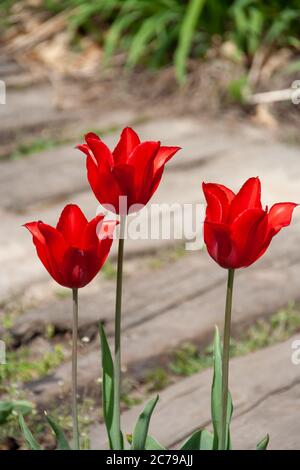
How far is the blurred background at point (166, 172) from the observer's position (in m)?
2.73

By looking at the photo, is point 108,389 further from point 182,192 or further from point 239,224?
point 182,192

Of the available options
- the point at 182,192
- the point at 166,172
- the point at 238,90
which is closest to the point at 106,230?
the point at 182,192

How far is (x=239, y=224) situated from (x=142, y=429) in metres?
0.41

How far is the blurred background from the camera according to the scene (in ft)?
8.97

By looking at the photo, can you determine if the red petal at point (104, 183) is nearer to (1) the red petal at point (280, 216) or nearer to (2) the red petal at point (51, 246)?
(2) the red petal at point (51, 246)

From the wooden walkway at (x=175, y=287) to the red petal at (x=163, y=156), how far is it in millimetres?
895

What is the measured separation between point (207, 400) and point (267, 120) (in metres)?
2.47

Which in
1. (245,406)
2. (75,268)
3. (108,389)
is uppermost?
(75,268)

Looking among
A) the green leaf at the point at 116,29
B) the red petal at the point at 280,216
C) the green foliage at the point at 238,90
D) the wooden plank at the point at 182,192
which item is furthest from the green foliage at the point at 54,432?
the green leaf at the point at 116,29

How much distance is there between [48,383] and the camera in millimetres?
2701

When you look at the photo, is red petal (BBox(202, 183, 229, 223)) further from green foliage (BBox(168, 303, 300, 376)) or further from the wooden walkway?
green foliage (BBox(168, 303, 300, 376))

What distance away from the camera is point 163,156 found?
5.37ft

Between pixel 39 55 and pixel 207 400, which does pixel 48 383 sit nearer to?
pixel 207 400

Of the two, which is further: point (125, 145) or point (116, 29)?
point (116, 29)
